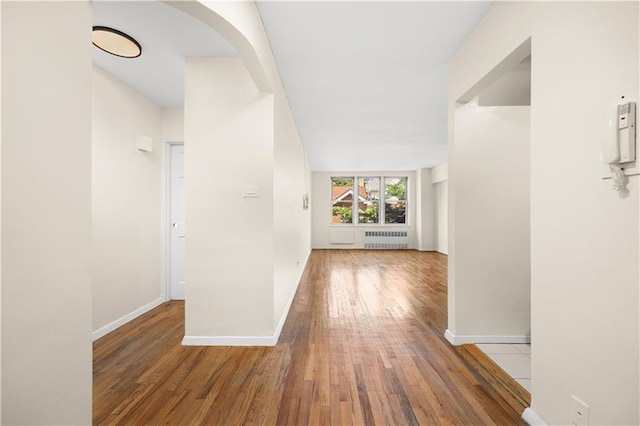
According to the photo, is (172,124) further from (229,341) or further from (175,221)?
(229,341)

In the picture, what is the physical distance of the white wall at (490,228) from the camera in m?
2.71

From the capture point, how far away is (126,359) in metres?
2.46

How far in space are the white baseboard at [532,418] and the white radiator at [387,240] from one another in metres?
8.66

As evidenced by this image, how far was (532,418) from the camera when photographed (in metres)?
1.67

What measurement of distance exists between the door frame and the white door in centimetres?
4

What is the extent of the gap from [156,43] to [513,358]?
12.4 ft

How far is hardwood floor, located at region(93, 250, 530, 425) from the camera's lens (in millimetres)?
1749

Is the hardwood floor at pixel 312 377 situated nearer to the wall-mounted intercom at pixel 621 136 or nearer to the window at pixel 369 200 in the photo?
the wall-mounted intercom at pixel 621 136

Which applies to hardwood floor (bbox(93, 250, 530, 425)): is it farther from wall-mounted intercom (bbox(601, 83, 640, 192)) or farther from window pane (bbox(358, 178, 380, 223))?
window pane (bbox(358, 178, 380, 223))

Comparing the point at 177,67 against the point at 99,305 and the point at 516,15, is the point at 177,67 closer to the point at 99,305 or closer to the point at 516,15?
Answer: the point at 99,305

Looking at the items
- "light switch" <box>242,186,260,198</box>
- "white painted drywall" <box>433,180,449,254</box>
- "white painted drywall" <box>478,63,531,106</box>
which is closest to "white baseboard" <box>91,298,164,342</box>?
"light switch" <box>242,186,260,198</box>

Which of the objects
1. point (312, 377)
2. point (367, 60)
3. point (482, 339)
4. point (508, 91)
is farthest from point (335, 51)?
point (482, 339)

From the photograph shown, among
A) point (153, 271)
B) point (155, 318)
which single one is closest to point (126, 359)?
point (155, 318)

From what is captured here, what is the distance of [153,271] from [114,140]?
5.31 feet
